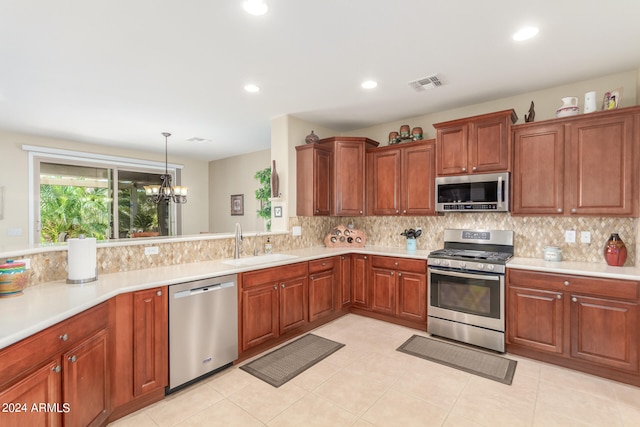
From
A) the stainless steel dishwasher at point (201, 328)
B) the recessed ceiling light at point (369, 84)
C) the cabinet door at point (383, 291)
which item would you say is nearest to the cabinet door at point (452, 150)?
the recessed ceiling light at point (369, 84)

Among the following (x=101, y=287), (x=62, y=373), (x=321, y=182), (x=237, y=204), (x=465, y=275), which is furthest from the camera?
(x=237, y=204)

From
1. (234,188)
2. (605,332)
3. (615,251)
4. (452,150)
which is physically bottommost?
(605,332)

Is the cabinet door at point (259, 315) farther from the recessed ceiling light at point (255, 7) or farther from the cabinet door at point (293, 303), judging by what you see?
the recessed ceiling light at point (255, 7)

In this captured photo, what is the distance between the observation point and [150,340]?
88.0 inches

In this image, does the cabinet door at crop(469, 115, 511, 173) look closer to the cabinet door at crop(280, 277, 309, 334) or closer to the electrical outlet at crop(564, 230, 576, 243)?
the electrical outlet at crop(564, 230, 576, 243)

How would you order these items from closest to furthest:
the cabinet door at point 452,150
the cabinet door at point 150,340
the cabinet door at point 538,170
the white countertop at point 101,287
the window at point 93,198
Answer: the white countertop at point 101,287
the cabinet door at point 150,340
the cabinet door at point 538,170
the cabinet door at point 452,150
the window at point 93,198

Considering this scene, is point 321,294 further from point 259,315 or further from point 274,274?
point 259,315

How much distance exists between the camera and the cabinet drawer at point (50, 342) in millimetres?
1300

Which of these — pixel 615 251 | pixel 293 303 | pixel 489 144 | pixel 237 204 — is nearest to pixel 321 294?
pixel 293 303

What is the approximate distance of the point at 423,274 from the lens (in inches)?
140

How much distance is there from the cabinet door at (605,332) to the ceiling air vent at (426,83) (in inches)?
93.2

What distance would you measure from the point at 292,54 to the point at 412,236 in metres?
2.69

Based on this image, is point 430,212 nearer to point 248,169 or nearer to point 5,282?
point 5,282

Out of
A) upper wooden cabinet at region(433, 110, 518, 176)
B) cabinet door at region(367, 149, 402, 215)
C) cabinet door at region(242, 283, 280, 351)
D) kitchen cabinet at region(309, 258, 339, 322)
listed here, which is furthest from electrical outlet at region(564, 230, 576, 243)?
cabinet door at region(242, 283, 280, 351)
